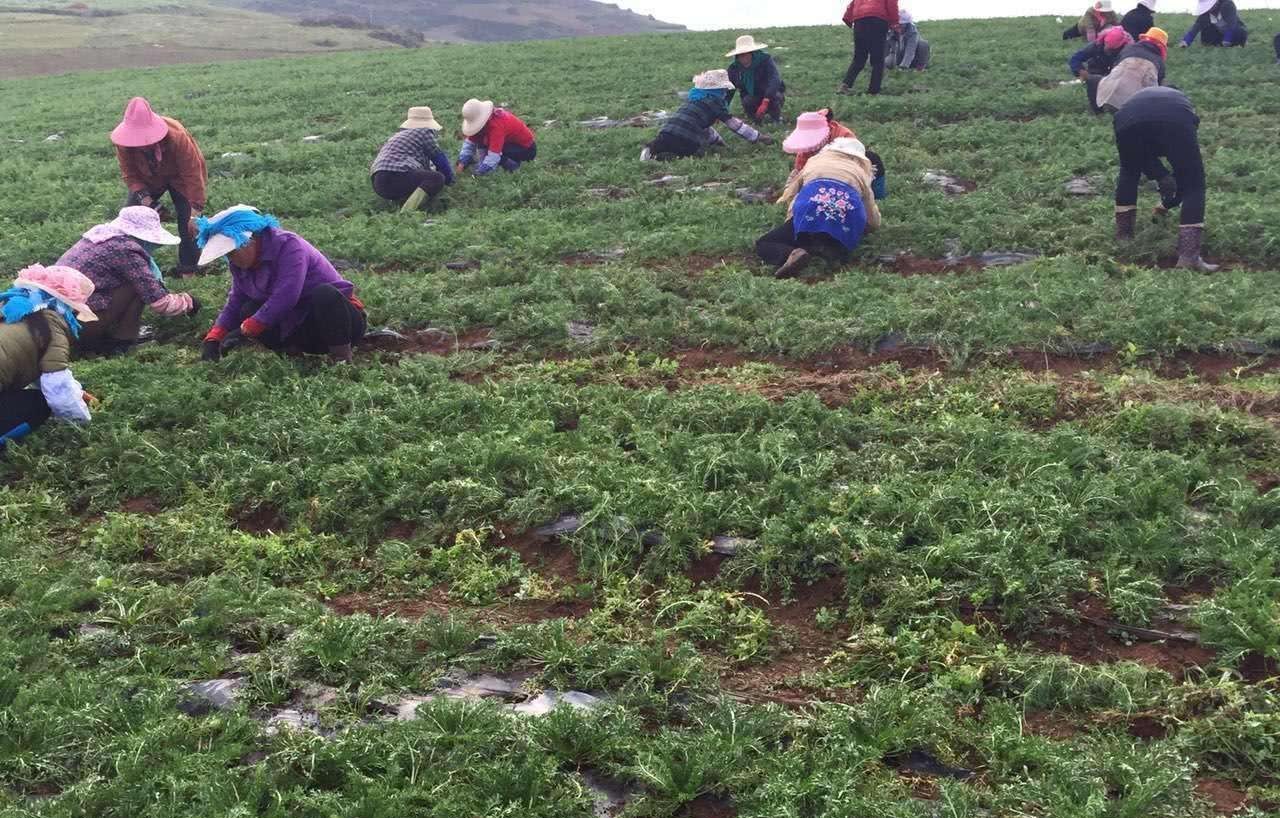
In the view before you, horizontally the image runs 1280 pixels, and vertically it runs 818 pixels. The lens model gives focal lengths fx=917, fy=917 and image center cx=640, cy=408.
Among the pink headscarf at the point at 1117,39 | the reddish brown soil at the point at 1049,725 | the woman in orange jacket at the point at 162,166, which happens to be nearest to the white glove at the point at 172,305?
the woman in orange jacket at the point at 162,166

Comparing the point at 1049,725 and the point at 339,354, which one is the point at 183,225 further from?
the point at 1049,725

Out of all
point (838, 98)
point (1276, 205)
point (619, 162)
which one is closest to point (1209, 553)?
point (1276, 205)

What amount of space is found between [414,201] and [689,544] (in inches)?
394

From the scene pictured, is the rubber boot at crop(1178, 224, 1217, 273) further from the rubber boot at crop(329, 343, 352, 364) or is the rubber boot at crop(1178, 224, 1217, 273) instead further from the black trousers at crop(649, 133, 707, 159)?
the rubber boot at crop(329, 343, 352, 364)

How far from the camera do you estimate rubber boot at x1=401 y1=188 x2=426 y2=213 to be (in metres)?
14.3

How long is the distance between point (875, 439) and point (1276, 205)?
8.14 meters

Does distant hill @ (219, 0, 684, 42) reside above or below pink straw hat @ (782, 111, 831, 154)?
above

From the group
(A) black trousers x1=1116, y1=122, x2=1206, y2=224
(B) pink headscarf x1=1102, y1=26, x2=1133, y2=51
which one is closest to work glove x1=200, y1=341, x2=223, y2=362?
(A) black trousers x1=1116, y1=122, x2=1206, y2=224

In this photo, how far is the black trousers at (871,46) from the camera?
18.0m

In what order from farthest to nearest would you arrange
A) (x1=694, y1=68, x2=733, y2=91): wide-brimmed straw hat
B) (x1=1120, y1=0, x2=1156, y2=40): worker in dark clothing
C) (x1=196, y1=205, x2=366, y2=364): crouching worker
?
(x1=1120, y1=0, x2=1156, y2=40): worker in dark clothing
(x1=694, y1=68, x2=733, y2=91): wide-brimmed straw hat
(x1=196, y1=205, x2=366, y2=364): crouching worker

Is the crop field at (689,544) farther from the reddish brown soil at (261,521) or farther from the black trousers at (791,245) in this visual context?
the black trousers at (791,245)

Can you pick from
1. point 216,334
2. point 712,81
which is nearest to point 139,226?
point 216,334

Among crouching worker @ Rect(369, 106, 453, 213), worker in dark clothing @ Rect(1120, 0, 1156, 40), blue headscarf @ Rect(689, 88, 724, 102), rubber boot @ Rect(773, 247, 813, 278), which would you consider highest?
worker in dark clothing @ Rect(1120, 0, 1156, 40)

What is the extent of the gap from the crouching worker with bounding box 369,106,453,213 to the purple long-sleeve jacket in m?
5.59
